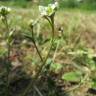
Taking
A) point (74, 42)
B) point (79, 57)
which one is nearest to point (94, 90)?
point (79, 57)

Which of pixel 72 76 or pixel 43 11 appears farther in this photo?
pixel 72 76

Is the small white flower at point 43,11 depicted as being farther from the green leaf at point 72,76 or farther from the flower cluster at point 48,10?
the green leaf at point 72,76

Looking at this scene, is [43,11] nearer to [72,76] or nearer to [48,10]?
[48,10]

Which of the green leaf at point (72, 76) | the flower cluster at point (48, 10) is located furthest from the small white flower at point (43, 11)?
the green leaf at point (72, 76)

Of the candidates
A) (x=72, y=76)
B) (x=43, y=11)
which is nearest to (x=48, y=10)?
(x=43, y=11)

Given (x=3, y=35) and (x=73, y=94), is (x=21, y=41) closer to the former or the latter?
(x=3, y=35)

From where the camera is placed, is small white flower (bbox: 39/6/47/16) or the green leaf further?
the green leaf

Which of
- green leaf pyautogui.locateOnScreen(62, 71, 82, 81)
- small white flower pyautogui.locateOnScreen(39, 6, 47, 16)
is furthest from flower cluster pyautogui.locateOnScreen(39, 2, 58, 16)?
green leaf pyautogui.locateOnScreen(62, 71, 82, 81)

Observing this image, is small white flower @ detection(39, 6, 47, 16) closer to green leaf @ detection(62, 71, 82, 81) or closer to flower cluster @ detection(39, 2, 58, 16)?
flower cluster @ detection(39, 2, 58, 16)
